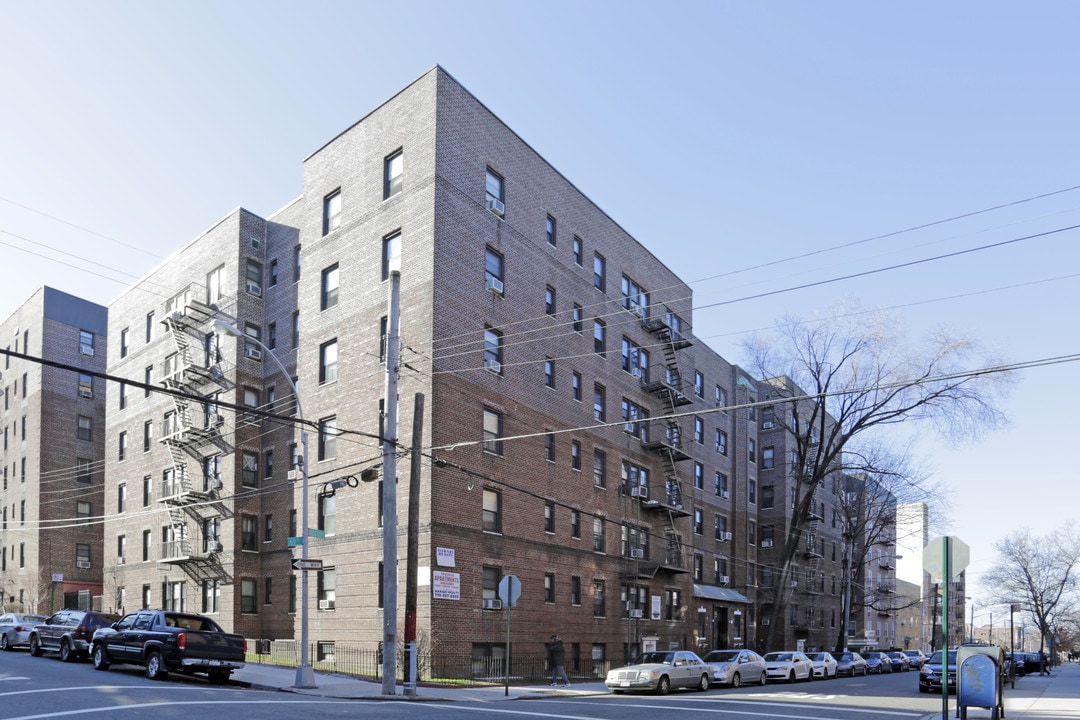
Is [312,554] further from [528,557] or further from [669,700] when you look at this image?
[669,700]

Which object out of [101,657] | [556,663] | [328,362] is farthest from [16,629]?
[556,663]

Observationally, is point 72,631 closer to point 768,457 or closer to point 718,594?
point 718,594

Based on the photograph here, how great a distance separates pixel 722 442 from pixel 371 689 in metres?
37.5

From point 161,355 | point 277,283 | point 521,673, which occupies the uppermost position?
point 277,283

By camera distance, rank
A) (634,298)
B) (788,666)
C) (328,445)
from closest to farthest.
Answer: (328,445) < (788,666) < (634,298)

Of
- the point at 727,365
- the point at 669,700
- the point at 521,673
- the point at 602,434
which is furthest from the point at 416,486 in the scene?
the point at 727,365

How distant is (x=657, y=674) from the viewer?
26906 millimetres

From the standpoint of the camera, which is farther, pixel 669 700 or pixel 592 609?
pixel 592 609

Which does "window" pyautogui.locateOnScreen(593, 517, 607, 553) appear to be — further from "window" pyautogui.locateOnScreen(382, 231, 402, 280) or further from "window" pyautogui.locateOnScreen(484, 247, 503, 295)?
"window" pyautogui.locateOnScreen(382, 231, 402, 280)

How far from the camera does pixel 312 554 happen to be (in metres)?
32.9

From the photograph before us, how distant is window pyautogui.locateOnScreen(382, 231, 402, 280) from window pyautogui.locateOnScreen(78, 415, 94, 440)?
33.5 m

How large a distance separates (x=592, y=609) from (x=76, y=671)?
1958 centimetres

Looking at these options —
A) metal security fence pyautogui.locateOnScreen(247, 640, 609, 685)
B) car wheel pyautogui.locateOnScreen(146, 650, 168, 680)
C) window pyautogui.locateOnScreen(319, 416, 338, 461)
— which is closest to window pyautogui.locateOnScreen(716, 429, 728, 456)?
metal security fence pyautogui.locateOnScreen(247, 640, 609, 685)

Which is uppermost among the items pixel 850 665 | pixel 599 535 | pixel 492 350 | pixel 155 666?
pixel 492 350
